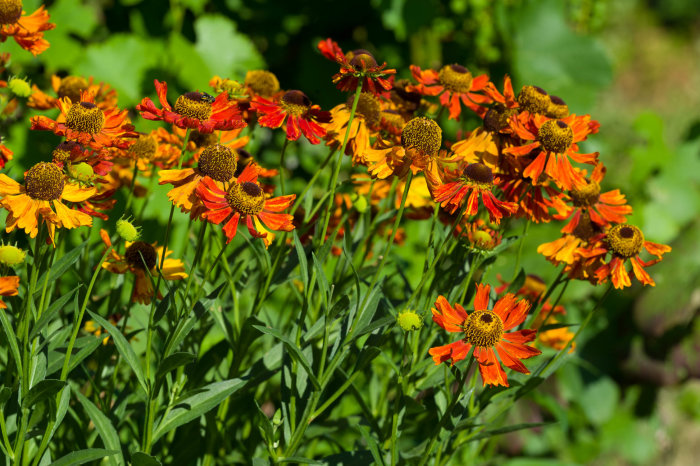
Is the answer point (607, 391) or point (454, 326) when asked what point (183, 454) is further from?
point (607, 391)

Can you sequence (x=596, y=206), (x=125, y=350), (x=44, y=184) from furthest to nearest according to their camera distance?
(x=596, y=206) → (x=125, y=350) → (x=44, y=184)

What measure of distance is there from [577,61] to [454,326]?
238cm

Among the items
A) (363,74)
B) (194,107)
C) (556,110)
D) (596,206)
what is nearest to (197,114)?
(194,107)

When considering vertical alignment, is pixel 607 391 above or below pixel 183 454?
below

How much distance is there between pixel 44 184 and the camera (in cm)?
99

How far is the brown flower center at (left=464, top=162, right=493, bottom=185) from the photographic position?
1084 mm

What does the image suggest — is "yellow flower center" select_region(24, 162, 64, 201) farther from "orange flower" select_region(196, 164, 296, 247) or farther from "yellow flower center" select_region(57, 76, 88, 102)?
"yellow flower center" select_region(57, 76, 88, 102)

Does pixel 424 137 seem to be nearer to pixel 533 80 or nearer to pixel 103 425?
pixel 103 425

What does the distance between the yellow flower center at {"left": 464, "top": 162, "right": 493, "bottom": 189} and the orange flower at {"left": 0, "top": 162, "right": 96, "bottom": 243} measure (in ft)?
1.72

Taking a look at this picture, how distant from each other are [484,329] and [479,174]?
8.7 inches

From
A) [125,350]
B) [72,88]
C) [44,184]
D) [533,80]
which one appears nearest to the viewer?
[44,184]

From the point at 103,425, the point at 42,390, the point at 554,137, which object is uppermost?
the point at 554,137

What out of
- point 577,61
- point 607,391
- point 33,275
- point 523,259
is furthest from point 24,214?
point 577,61

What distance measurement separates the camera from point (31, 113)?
101 inches
